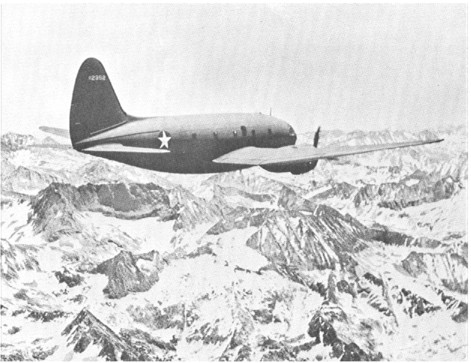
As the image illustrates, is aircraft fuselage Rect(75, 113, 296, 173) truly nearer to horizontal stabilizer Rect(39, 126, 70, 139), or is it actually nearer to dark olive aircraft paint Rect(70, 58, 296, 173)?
dark olive aircraft paint Rect(70, 58, 296, 173)

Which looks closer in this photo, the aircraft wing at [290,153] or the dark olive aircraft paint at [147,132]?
the aircraft wing at [290,153]

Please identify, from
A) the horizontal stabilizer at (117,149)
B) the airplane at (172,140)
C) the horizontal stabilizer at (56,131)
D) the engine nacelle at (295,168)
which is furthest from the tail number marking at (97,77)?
the engine nacelle at (295,168)

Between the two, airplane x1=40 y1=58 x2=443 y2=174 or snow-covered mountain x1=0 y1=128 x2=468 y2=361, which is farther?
snow-covered mountain x1=0 y1=128 x2=468 y2=361

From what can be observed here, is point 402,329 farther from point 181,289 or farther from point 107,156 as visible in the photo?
point 107,156

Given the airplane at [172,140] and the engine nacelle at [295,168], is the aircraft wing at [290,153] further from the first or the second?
the engine nacelle at [295,168]

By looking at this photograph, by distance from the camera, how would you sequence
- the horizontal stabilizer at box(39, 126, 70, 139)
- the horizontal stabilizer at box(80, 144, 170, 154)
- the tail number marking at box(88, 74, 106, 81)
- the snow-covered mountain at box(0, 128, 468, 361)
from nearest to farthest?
the horizontal stabilizer at box(80, 144, 170, 154)
the tail number marking at box(88, 74, 106, 81)
the horizontal stabilizer at box(39, 126, 70, 139)
the snow-covered mountain at box(0, 128, 468, 361)

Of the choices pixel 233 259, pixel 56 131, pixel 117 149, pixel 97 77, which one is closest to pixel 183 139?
pixel 117 149

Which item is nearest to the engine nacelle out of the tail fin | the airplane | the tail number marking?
the airplane
